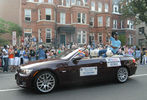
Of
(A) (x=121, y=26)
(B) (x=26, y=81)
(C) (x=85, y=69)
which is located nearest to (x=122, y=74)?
(C) (x=85, y=69)

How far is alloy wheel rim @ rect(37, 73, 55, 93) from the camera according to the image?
16.6 ft

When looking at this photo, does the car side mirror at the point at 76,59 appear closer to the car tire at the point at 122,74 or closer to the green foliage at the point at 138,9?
the car tire at the point at 122,74

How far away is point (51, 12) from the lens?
2470 cm

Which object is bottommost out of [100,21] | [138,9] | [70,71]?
[70,71]

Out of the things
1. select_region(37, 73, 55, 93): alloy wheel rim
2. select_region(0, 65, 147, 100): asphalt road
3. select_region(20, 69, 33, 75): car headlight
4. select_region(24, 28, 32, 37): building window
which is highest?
select_region(24, 28, 32, 37): building window

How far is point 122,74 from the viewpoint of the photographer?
6.36 metres

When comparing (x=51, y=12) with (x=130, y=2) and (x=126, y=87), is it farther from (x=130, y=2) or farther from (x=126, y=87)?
(x=126, y=87)

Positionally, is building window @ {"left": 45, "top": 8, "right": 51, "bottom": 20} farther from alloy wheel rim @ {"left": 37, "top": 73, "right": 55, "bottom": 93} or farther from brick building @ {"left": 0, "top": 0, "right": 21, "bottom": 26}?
alloy wheel rim @ {"left": 37, "top": 73, "right": 55, "bottom": 93}

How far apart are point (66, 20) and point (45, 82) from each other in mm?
23139

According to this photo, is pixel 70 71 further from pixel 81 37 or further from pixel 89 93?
pixel 81 37

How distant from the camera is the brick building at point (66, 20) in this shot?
80.3 ft

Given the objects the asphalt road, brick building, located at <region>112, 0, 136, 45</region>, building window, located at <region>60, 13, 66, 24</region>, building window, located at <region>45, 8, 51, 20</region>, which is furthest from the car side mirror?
brick building, located at <region>112, 0, 136, 45</region>

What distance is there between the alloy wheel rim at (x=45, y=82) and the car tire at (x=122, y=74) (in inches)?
108

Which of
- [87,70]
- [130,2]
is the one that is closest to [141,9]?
[130,2]
